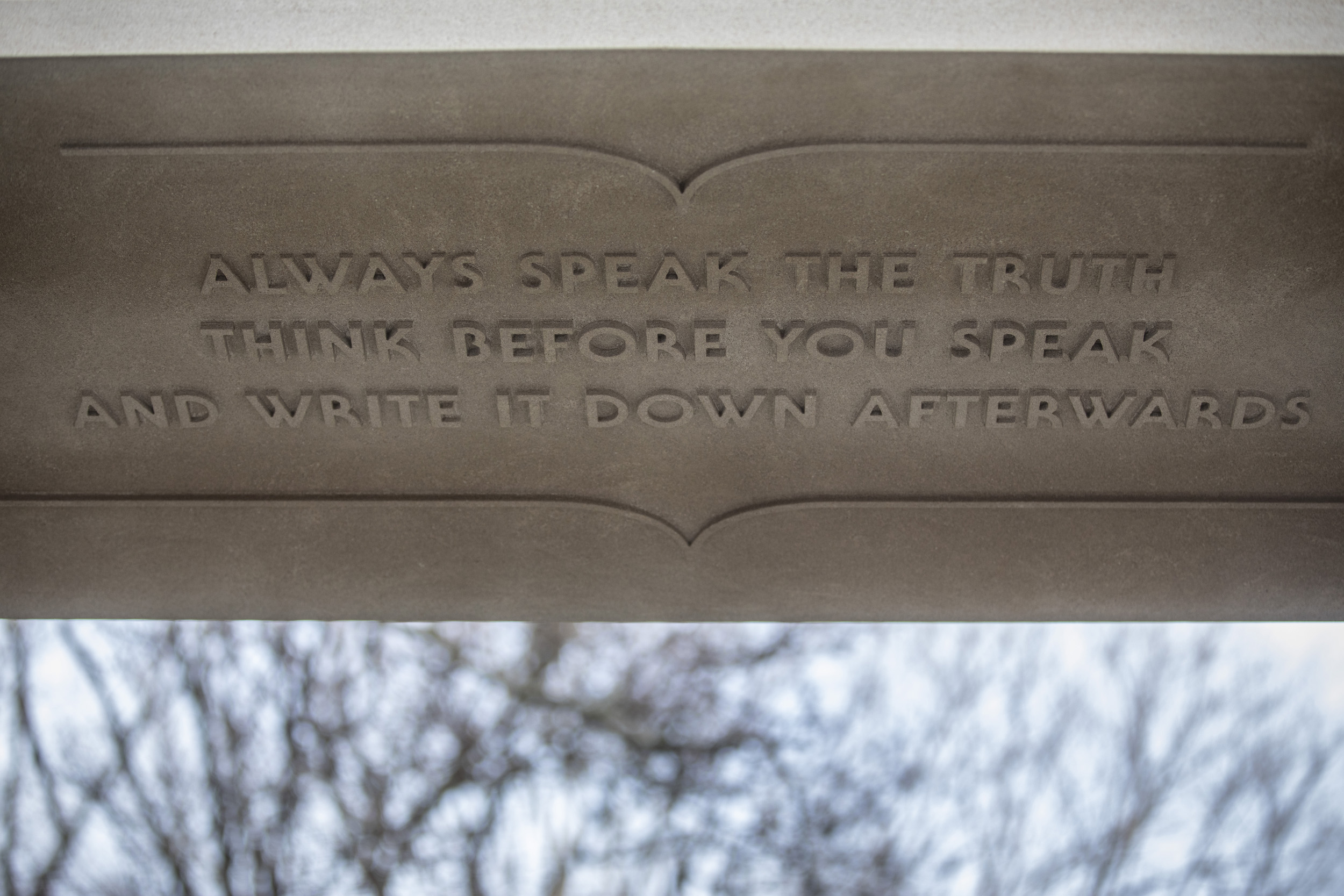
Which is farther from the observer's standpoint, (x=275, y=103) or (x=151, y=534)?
(x=151, y=534)

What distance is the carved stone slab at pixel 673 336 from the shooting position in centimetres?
317

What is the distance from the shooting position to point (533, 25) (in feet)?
10.2

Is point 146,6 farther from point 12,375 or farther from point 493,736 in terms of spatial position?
point 493,736

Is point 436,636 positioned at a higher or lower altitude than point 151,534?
higher

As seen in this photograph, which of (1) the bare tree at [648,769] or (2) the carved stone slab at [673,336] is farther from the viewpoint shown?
(1) the bare tree at [648,769]

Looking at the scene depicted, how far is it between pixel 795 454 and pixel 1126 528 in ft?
3.96

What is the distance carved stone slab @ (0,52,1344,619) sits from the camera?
3.17 meters

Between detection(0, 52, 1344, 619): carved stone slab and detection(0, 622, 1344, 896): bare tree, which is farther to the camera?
detection(0, 622, 1344, 896): bare tree

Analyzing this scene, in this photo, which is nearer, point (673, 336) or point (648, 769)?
point (673, 336)

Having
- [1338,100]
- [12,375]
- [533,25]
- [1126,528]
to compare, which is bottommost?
[1126,528]

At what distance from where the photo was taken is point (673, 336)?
3.44m

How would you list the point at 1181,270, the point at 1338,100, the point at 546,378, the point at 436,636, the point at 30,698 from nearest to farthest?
the point at 1338,100 < the point at 1181,270 < the point at 546,378 < the point at 30,698 < the point at 436,636

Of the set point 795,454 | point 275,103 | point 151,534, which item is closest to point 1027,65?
point 795,454

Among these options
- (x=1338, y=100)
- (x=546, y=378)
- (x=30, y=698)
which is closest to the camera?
(x=1338, y=100)
